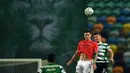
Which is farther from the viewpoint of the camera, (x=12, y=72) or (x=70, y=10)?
(x=70, y=10)

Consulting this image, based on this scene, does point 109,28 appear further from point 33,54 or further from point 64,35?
point 33,54

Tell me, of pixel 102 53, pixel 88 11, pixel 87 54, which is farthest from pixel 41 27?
pixel 87 54

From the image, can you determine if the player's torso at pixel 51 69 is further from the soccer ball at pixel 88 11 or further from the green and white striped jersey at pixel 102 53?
the soccer ball at pixel 88 11

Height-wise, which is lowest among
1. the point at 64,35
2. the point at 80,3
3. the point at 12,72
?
the point at 12,72

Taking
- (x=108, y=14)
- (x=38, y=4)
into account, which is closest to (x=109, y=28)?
(x=108, y=14)

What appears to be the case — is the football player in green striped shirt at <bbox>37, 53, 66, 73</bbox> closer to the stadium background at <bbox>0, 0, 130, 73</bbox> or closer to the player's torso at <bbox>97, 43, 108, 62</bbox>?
the player's torso at <bbox>97, 43, 108, 62</bbox>

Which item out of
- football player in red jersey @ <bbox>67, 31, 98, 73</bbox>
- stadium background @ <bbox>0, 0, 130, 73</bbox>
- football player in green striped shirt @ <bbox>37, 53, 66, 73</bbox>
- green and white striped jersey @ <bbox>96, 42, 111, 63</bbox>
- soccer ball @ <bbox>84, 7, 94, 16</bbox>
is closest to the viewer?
football player in green striped shirt @ <bbox>37, 53, 66, 73</bbox>

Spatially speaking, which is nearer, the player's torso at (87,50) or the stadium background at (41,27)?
the player's torso at (87,50)

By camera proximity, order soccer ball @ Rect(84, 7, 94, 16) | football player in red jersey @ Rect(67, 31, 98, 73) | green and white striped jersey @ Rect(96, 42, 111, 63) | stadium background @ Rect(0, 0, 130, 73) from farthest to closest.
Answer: stadium background @ Rect(0, 0, 130, 73) → soccer ball @ Rect(84, 7, 94, 16) → green and white striped jersey @ Rect(96, 42, 111, 63) → football player in red jersey @ Rect(67, 31, 98, 73)

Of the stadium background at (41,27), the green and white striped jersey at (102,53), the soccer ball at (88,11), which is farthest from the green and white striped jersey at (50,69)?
the stadium background at (41,27)

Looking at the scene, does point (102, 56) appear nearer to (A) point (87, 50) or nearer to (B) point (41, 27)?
(A) point (87, 50)

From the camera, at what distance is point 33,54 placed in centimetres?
1988

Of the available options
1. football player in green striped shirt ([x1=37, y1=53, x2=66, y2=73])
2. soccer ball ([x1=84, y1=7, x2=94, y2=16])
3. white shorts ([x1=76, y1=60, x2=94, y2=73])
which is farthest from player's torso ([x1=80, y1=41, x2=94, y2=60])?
soccer ball ([x1=84, y1=7, x2=94, y2=16])

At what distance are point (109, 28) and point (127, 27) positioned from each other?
2.32 ft
